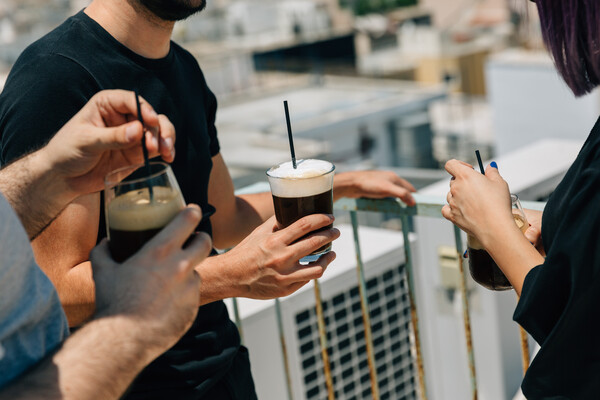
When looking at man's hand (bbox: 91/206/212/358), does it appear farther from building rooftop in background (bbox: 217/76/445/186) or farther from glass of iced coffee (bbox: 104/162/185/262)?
building rooftop in background (bbox: 217/76/445/186)

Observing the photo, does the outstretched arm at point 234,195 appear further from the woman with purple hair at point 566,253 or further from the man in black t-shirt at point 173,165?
the woman with purple hair at point 566,253

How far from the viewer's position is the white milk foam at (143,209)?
129 centimetres

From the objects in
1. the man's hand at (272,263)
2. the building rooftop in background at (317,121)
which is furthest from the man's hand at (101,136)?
the building rooftop in background at (317,121)

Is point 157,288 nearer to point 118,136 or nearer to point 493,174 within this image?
point 118,136

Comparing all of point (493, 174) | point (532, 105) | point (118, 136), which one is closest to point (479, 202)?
point (493, 174)

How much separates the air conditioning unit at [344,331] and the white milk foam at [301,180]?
55.3 inches

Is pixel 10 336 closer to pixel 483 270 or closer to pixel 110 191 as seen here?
pixel 110 191

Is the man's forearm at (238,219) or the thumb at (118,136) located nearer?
the thumb at (118,136)

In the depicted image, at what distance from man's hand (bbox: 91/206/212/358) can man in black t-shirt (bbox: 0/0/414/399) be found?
1.44 feet

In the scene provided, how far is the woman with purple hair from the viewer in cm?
128

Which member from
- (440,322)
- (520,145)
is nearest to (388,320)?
(440,322)

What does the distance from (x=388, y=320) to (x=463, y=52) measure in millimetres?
22349

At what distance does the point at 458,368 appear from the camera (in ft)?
13.3

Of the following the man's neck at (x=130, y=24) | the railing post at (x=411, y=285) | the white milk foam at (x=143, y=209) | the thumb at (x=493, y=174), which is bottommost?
the railing post at (x=411, y=285)
